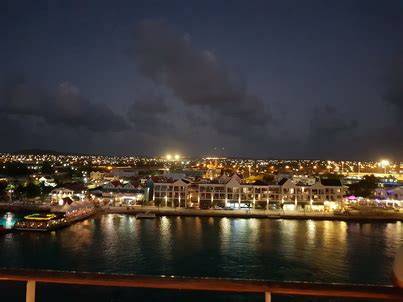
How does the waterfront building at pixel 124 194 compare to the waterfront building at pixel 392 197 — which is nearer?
the waterfront building at pixel 124 194

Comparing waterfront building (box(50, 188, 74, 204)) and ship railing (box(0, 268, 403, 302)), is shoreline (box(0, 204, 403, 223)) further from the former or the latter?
ship railing (box(0, 268, 403, 302))

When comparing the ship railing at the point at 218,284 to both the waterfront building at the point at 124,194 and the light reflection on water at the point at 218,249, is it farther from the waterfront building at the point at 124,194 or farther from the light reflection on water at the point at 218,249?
the waterfront building at the point at 124,194

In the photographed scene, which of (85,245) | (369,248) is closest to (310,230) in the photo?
Result: (369,248)

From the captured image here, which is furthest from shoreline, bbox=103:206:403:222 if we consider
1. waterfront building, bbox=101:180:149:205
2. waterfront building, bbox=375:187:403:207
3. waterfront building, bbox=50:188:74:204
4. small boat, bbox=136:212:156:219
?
waterfront building, bbox=50:188:74:204

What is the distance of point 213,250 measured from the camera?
26.0ft

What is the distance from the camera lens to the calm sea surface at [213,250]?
255 inches

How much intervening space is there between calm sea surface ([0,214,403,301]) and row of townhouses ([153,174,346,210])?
8.78ft

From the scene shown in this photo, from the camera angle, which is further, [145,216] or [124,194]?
[124,194]

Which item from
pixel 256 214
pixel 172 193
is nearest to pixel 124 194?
pixel 172 193

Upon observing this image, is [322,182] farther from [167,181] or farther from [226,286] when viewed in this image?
[226,286]

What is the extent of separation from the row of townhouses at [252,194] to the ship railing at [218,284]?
44.6ft

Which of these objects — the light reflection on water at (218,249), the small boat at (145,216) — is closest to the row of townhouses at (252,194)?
the small boat at (145,216)

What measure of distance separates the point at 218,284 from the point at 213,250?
302 inches

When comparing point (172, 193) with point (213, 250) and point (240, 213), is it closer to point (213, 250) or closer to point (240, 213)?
point (240, 213)
